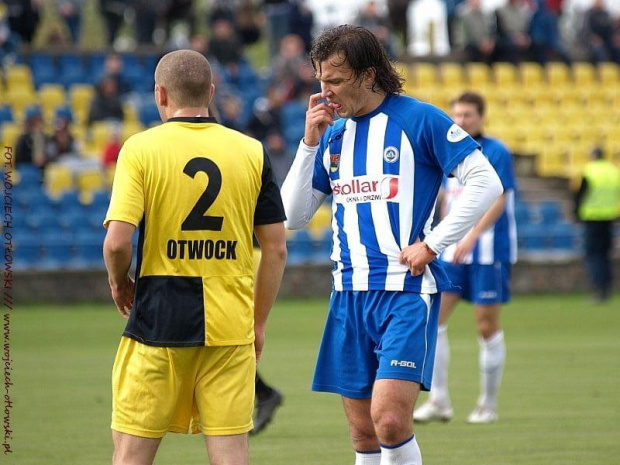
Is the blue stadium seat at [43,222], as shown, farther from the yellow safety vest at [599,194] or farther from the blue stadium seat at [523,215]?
the yellow safety vest at [599,194]

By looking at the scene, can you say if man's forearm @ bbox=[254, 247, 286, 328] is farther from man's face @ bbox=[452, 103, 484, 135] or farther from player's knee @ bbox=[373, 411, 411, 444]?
man's face @ bbox=[452, 103, 484, 135]

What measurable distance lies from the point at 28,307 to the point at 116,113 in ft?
13.3

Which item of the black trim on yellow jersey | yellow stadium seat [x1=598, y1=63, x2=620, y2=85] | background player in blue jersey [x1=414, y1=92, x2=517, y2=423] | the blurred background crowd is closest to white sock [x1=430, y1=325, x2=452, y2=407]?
background player in blue jersey [x1=414, y1=92, x2=517, y2=423]

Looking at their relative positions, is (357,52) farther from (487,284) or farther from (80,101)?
(80,101)

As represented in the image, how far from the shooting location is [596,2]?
25688mm

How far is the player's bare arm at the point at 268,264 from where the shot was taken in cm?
478

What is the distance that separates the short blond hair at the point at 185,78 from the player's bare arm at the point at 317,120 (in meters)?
0.80

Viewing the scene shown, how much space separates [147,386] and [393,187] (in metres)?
1.41

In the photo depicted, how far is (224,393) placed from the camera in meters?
4.59

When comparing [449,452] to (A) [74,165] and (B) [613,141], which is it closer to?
(A) [74,165]

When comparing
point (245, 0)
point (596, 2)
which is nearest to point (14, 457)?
point (245, 0)

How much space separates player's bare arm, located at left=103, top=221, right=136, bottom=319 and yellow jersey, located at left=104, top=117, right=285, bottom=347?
1.8 inches

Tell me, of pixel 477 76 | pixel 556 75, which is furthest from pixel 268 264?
pixel 556 75

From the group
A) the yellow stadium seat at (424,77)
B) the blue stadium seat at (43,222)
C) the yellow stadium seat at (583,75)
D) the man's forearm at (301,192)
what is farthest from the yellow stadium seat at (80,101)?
the man's forearm at (301,192)
